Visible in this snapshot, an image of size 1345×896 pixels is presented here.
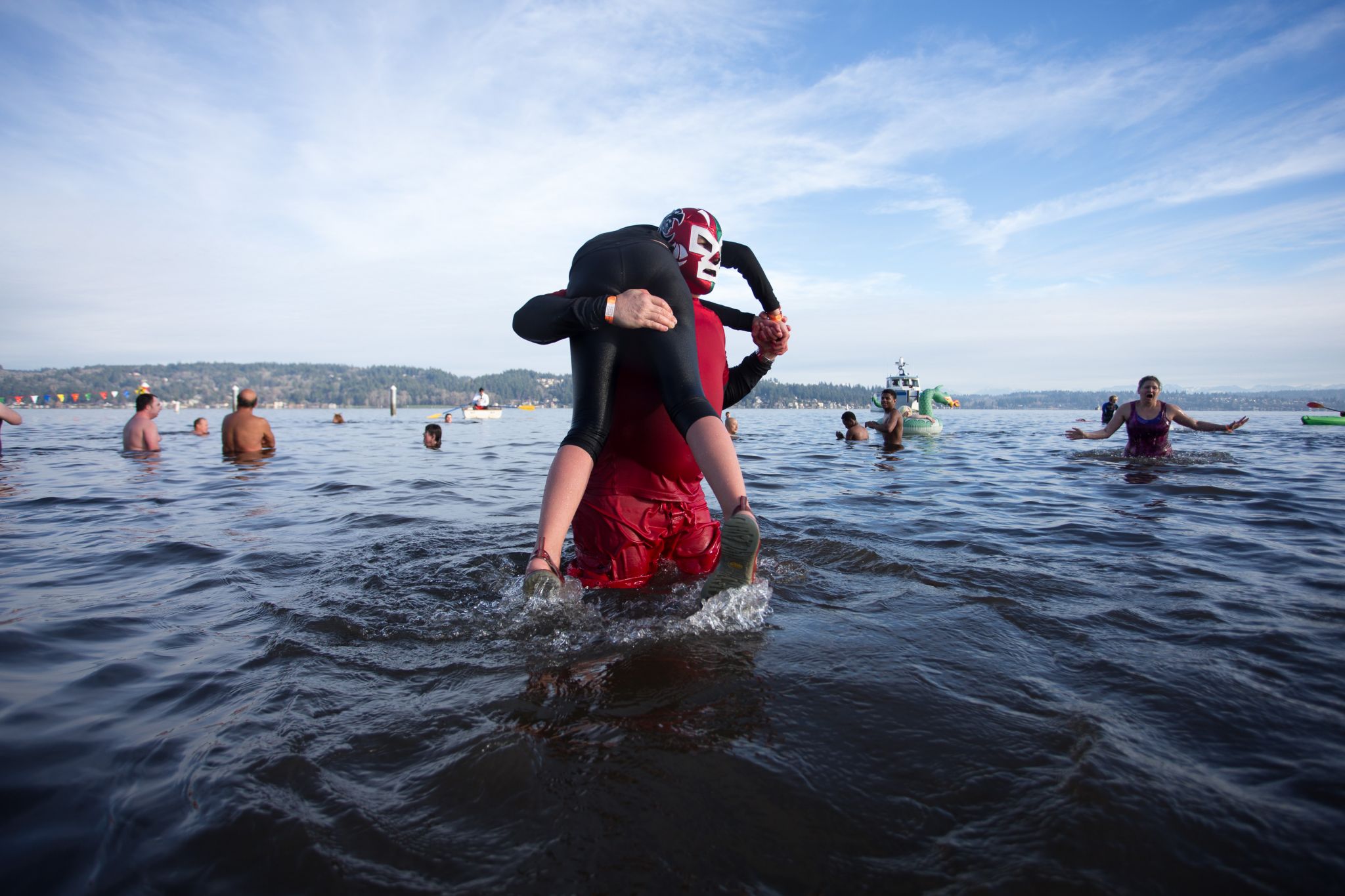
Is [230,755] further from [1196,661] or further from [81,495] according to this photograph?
[81,495]

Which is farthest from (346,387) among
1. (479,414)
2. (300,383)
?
(479,414)

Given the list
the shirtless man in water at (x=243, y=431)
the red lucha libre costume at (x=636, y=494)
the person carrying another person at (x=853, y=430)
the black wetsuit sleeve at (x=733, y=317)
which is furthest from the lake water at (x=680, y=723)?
the person carrying another person at (x=853, y=430)

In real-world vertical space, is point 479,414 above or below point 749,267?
below

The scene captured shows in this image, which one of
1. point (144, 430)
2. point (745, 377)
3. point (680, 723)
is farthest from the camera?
point (144, 430)

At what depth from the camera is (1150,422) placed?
416 inches

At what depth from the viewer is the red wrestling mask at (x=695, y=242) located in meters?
3.34

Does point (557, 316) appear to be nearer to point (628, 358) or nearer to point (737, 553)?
point (628, 358)

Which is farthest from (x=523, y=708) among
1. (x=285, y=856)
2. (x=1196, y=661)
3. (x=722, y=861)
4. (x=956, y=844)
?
(x=1196, y=661)

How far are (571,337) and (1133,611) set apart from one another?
292cm

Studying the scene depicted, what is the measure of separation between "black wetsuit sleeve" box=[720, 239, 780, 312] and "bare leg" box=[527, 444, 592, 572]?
1332 millimetres

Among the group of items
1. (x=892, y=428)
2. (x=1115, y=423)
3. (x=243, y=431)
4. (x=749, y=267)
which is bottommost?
(x=243, y=431)

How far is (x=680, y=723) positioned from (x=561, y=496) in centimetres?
127

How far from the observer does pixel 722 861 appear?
1.33 meters

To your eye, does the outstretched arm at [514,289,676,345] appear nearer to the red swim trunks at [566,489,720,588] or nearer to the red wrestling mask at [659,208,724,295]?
the red wrestling mask at [659,208,724,295]
